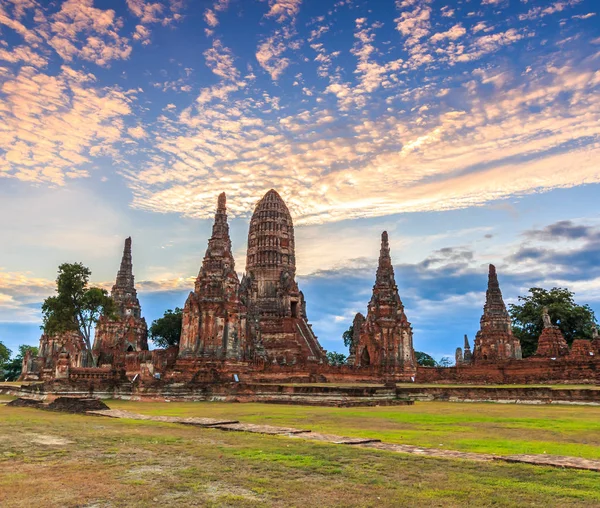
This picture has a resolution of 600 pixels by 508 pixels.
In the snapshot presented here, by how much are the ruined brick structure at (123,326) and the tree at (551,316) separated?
149 ft

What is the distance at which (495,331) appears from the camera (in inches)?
2349

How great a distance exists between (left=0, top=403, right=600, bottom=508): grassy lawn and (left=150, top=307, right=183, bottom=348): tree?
230 feet

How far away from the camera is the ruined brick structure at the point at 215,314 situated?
1535 inches

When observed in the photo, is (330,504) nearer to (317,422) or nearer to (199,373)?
(317,422)

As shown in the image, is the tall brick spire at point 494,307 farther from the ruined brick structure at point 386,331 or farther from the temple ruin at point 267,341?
the ruined brick structure at point 386,331

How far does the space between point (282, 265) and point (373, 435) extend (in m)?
54.0

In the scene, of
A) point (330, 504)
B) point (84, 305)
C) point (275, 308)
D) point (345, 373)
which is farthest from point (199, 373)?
point (275, 308)

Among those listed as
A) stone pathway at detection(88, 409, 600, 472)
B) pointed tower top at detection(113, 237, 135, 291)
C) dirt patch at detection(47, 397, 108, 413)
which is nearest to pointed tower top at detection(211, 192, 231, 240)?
pointed tower top at detection(113, 237, 135, 291)

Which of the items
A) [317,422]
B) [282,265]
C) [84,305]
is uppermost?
[282,265]

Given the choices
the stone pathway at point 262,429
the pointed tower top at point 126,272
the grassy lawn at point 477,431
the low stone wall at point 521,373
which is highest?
the pointed tower top at point 126,272

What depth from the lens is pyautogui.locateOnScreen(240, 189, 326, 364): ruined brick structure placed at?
5531 centimetres

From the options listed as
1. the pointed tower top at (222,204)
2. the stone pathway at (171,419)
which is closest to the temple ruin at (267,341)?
the pointed tower top at (222,204)

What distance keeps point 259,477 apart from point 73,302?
42.2m

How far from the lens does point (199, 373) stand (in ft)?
97.7
